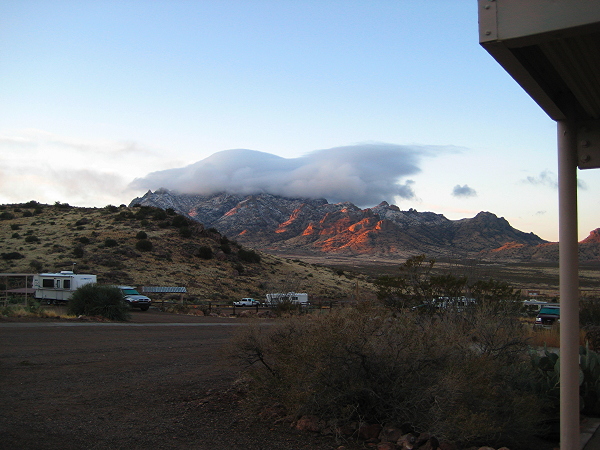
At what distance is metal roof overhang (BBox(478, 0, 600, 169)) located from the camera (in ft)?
11.3

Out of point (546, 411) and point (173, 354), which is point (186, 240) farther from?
point (546, 411)

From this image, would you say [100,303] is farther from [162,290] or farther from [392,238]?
[392,238]

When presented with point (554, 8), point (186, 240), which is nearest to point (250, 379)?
point (554, 8)

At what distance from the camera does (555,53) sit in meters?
4.06

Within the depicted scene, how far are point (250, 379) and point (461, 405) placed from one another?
4.02 meters

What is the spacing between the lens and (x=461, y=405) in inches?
252

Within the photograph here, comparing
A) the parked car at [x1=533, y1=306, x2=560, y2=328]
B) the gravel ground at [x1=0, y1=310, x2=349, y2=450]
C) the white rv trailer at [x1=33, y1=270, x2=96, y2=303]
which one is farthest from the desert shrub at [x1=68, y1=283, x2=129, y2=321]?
the parked car at [x1=533, y1=306, x2=560, y2=328]

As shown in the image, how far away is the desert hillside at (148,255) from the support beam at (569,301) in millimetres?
35927

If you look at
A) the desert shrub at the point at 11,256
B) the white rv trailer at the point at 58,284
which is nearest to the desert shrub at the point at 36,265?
the desert shrub at the point at 11,256

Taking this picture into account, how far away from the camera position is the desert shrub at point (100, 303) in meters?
27.3

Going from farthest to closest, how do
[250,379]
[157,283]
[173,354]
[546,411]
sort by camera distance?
[157,283] → [173,354] → [250,379] → [546,411]

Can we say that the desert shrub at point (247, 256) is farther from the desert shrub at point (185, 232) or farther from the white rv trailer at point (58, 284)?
the white rv trailer at point (58, 284)

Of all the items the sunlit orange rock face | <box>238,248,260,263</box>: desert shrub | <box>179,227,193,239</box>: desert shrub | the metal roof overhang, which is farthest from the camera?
the sunlit orange rock face

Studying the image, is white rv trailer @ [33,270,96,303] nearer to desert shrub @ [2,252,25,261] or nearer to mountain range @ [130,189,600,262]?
desert shrub @ [2,252,25,261]
